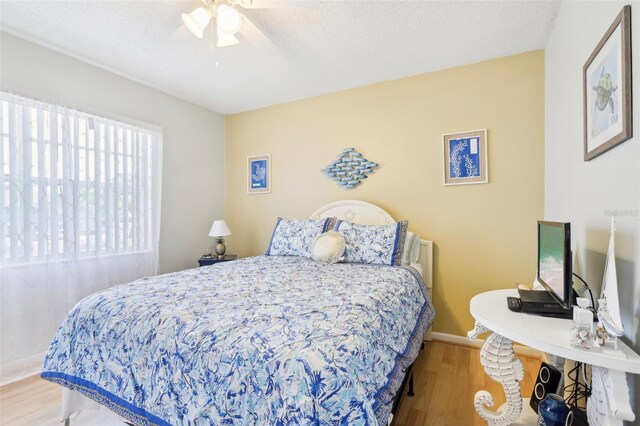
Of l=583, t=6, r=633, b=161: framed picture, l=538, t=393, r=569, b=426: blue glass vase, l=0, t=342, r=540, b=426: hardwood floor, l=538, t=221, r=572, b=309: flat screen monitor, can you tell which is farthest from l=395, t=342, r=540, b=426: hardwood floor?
l=583, t=6, r=633, b=161: framed picture

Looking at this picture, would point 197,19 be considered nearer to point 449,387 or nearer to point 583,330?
point 583,330

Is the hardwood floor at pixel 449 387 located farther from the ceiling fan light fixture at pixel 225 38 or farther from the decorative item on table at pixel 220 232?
the ceiling fan light fixture at pixel 225 38

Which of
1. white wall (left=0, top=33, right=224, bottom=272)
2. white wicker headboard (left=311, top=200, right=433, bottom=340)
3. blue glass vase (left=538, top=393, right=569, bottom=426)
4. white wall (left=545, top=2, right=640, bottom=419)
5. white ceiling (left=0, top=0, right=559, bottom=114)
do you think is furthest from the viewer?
white wicker headboard (left=311, top=200, right=433, bottom=340)

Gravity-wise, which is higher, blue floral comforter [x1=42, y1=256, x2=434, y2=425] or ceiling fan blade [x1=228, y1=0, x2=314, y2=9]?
ceiling fan blade [x1=228, y1=0, x2=314, y2=9]

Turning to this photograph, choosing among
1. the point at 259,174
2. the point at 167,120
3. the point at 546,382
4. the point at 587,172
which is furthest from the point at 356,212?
the point at 167,120

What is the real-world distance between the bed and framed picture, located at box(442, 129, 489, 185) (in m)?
1.35

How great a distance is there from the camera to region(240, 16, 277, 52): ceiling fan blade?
2193mm

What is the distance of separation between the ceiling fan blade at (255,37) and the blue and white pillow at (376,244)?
1674 millimetres

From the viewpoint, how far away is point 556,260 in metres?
1.36

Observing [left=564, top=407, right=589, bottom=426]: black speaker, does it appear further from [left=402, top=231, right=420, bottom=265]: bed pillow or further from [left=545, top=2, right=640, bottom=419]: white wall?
[left=402, top=231, right=420, bottom=265]: bed pillow

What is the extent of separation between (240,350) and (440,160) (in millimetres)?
2496

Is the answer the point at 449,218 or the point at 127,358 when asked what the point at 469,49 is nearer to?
the point at 449,218

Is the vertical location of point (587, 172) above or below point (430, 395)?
above

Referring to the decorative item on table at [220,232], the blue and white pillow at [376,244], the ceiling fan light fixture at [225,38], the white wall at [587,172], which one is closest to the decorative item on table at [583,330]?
the white wall at [587,172]
